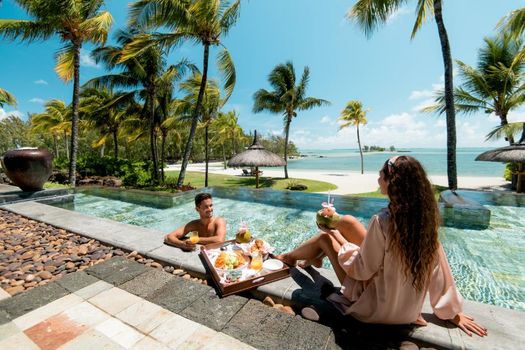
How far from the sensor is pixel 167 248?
3.52m

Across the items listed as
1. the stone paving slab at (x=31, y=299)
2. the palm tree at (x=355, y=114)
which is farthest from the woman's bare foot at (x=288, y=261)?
the palm tree at (x=355, y=114)

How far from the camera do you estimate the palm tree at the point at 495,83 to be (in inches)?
494

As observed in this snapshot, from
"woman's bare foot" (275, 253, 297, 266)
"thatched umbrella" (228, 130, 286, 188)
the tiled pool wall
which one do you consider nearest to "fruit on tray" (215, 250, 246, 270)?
"woman's bare foot" (275, 253, 297, 266)

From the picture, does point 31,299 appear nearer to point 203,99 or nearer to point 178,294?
point 178,294

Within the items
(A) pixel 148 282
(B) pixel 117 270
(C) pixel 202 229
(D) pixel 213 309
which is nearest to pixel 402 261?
(D) pixel 213 309

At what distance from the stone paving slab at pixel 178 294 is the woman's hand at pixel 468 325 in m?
2.31

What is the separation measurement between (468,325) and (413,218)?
1.11 meters

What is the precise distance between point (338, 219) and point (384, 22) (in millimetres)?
9440

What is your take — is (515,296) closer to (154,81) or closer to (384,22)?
(384,22)

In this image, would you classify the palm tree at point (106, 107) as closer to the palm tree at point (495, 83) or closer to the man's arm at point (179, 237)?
the man's arm at point (179, 237)

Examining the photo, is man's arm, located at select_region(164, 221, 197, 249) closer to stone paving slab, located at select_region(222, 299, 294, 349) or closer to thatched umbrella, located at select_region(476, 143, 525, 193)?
stone paving slab, located at select_region(222, 299, 294, 349)

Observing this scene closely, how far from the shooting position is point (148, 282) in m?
2.73

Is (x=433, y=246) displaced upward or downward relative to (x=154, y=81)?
downward

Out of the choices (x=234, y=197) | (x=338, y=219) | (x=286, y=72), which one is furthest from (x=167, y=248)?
(x=286, y=72)
